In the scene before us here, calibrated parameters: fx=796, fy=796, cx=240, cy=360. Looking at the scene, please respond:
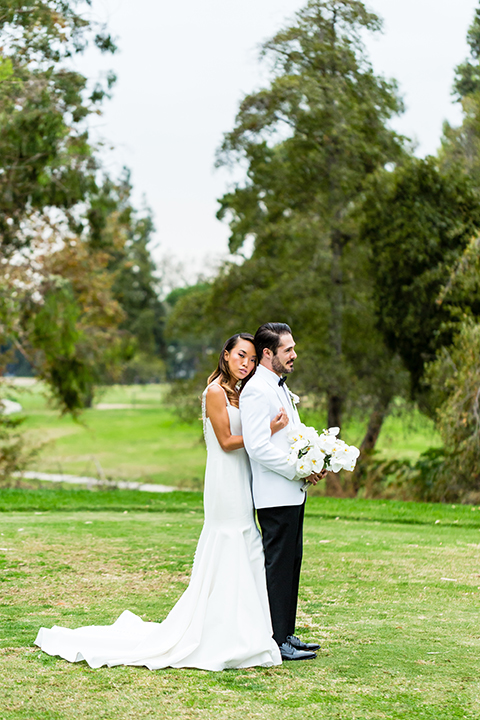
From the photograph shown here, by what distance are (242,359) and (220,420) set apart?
0.41 m

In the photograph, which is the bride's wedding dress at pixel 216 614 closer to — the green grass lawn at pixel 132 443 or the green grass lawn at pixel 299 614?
the green grass lawn at pixel 299 614

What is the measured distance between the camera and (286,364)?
495 cm

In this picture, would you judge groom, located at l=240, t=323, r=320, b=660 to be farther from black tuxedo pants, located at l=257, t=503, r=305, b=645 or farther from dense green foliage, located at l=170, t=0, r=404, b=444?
dense green foliage, located at l=170, t=0, r=404, b=444

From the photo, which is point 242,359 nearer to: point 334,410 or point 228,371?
point 228,371

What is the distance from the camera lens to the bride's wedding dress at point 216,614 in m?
4.68

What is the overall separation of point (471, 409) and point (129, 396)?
6171cm

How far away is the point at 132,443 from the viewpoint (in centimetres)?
4900

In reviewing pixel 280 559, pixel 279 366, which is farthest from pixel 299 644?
pixel 279 366

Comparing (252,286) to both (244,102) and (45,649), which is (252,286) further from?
(45,649)

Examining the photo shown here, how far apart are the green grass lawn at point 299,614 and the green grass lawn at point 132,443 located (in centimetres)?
1371

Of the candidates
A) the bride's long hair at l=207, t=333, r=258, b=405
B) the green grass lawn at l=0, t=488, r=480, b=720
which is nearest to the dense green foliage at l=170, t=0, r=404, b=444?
the green grass lawn at l=0, t=488, r=480, b=720

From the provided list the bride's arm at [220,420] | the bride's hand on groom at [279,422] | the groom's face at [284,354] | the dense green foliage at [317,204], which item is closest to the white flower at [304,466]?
the bride's hand on groom at [279,422]

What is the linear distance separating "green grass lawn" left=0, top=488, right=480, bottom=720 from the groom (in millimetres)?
363

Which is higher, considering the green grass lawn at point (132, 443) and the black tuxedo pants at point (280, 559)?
the black tuxedo pants at point (280, 559)
